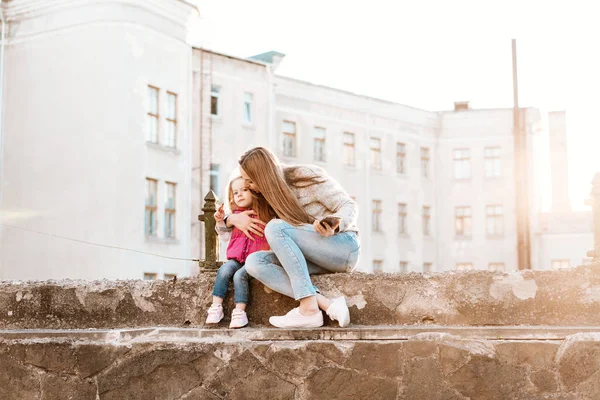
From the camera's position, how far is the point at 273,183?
5559 mm

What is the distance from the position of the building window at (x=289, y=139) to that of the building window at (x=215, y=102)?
4.73 metres

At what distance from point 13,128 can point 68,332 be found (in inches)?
897

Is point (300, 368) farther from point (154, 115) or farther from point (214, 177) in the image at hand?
point (214, 177)

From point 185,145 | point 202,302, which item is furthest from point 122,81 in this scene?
point 202,302

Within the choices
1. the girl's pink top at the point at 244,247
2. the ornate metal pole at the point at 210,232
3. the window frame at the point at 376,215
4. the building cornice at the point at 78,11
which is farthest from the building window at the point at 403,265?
the girl's pink top at the point at 244,247

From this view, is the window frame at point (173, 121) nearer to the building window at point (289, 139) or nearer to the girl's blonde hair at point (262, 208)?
the building window at point (289, 139)

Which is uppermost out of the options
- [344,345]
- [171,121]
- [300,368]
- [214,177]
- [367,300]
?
[171,121]

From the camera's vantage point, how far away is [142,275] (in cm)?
2581

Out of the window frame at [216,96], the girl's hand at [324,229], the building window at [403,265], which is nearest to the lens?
the girl's hand at [324,229]

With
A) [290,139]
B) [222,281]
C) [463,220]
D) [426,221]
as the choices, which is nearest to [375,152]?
[426,221]

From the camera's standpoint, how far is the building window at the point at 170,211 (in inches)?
1094

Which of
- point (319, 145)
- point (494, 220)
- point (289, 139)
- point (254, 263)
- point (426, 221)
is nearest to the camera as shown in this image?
point (254, 263)

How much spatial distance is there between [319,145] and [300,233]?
110 feet

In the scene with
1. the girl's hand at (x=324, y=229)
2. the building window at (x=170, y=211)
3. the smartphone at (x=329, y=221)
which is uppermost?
the building window at (x=170, y=211)
